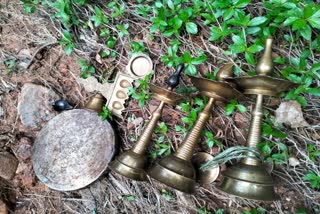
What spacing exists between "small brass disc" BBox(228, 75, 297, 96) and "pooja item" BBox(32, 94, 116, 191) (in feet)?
2.75

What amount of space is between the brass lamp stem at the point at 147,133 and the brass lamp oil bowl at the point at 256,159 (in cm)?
45

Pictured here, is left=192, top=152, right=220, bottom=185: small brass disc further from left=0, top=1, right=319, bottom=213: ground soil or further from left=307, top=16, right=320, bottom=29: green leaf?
left=307, top=16, right=320, bottom=29: green leaf

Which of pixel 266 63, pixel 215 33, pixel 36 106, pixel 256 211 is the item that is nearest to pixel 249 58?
pixel 266 63

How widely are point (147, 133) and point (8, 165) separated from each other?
38.4 inches

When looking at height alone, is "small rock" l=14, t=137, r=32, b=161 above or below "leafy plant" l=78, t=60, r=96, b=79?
below

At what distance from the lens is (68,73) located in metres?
2.15

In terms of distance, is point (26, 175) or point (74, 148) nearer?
point (74, 148)

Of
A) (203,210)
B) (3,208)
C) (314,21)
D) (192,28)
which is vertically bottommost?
(3,208)

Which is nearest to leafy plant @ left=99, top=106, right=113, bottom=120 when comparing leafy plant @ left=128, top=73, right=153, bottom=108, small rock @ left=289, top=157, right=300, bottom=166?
leafy plant @ left=128, top=73, right=153, bottom=108

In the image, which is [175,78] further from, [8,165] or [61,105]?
[8,165]

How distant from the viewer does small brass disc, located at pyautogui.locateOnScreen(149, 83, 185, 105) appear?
68.2 inches

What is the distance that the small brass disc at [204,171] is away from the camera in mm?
1805

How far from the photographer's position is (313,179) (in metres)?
1.69

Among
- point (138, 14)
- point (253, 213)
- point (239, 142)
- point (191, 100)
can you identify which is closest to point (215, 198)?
point (253, 213)
